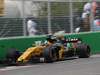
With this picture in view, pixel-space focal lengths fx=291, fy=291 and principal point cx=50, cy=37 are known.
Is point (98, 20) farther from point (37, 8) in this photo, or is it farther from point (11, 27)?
point (11, 27)

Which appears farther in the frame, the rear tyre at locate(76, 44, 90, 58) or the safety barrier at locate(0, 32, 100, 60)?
the rear tyre at locate(76, 44, 90, 58)

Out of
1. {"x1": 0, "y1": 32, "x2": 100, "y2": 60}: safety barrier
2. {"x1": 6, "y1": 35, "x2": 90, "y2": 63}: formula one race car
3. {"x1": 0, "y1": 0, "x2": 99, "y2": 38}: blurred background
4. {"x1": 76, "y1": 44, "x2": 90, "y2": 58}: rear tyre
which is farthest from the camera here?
{"x1": 0, "y1": 0, "x2": 99, "y2": 38}: blurred background

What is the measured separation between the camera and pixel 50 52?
11172mm

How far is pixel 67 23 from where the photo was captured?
50.5 feet

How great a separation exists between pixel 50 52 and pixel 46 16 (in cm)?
366

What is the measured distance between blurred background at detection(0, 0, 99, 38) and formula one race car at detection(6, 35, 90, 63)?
1.56 m

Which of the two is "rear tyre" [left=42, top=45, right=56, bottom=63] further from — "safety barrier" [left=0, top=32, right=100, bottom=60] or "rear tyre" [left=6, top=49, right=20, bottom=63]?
"safety barrier" [left=0, top=32, right=100, bottom=60]

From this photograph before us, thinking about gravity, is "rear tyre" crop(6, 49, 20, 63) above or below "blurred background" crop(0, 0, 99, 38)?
below

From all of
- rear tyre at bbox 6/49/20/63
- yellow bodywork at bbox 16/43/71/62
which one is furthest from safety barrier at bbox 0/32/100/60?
yellow bodywork at bbox 16/43/71/62

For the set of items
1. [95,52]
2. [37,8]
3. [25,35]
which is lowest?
[95,52]

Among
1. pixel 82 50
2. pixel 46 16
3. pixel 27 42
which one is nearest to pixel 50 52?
pixel 82 50

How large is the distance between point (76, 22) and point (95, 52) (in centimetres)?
190

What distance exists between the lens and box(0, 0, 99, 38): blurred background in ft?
43.0

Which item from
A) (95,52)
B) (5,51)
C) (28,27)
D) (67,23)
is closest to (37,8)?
(28,27)
